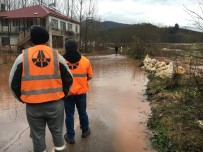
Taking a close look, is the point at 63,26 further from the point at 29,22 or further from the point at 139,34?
the point at 139,34

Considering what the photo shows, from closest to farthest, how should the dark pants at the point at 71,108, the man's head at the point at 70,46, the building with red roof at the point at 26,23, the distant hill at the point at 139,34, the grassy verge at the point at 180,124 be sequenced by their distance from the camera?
the grassy verge at the point at 180,124
the man's head at the point at 70,46
the dark pants at the point at 71,108
the building with red roof at the point at 26,23
the distant hill at the point at 139,34

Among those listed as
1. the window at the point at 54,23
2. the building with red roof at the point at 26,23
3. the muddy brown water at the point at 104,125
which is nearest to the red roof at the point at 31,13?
the building with red roof at the point at 26,23

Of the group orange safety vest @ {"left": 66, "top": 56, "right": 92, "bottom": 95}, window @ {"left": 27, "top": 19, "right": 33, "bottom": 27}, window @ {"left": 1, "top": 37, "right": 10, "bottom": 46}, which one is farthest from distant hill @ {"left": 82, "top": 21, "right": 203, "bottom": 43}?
orange safety vest @ {"left": 66, "top": 56, "right": 92, "bottom": 95}

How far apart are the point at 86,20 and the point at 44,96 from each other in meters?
60.6

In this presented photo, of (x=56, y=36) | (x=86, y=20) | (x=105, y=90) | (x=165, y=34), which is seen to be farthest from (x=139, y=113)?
(x=165, y=34)

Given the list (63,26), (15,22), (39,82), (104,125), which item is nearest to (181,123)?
(104,125)

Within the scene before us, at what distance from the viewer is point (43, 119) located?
14.1 feet

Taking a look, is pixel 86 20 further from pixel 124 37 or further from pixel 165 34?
pixel 165 34

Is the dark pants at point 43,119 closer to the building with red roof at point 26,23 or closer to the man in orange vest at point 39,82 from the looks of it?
the man in orange vest at point 39,82

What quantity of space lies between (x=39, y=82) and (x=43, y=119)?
538 mm

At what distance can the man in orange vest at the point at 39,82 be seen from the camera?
13.5ft

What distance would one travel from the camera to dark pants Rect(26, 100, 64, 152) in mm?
4219

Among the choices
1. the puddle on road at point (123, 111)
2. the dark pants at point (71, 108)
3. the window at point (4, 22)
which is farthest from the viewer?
the window at point (4, 22)

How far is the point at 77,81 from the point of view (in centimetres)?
608
